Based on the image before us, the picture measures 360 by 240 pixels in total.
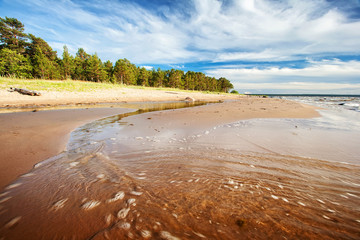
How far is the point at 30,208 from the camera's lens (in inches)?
73.1

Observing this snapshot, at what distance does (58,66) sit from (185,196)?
7279cm

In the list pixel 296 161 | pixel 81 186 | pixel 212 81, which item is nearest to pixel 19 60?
pixel 81 186

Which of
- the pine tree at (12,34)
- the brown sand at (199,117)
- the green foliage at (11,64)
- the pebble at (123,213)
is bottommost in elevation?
the pebble at (123,213)

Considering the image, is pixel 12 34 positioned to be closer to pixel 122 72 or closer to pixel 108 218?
pixel 122 72

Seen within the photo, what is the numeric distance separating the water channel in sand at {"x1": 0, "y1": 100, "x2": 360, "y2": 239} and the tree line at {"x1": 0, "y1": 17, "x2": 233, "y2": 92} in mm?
48981

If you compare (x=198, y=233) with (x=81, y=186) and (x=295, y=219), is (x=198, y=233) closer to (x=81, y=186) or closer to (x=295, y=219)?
(x=295, y=219)

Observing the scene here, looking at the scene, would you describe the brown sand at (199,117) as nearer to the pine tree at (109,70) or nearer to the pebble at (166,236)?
the pebble at (166,236)

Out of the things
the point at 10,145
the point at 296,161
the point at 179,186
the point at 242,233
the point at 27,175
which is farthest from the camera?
the point at 10,145

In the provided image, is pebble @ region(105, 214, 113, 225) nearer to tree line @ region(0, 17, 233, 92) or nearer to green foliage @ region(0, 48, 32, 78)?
tree line @ region(0, 17, 233, 92)

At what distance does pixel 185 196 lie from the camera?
2051 mm

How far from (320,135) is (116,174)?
640 cm

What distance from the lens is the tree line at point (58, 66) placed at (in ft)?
129

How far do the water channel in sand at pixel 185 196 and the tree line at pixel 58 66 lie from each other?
49.0 m

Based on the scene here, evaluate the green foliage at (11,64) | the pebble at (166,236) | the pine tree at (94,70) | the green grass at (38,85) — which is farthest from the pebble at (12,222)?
the pine tree at (94,70)
